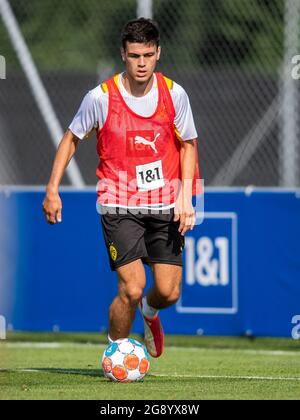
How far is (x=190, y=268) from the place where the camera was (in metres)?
11.4

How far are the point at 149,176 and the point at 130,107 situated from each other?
50 centimetres

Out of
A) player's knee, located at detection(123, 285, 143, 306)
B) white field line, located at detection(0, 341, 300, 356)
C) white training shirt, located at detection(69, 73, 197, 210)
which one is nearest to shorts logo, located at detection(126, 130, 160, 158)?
white training shirt, located at detection(69, 73, 197, 210)

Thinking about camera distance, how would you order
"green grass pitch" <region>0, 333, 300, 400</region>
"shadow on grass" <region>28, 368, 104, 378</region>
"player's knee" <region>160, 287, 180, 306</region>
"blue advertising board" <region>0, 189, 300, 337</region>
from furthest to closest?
"blue advertising board" <region>0, 189, 300, 337</region>, "player's knee" <region>160, 287, 180, 306</region>, "shadow on grass" <region>28, 368, 104, 378</region>, "green grass pitch" <region>0, 333, 300, 400</region>

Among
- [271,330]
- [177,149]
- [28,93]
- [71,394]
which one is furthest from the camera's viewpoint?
[28,93]

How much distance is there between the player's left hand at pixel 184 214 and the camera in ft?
27.1

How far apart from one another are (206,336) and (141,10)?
11.2 ft

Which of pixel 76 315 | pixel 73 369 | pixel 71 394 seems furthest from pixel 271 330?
pixel 71 394

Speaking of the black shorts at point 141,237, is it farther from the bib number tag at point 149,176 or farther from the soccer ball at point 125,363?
the soccer ball at point 125,363

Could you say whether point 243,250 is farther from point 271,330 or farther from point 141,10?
point 141,10

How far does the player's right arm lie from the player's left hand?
0.83 m

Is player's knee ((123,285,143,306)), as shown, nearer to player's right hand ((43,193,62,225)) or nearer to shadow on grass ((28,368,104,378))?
shadow on grass ((28,368,104,378))

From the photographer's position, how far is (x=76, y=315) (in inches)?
462

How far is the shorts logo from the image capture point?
8.29 m

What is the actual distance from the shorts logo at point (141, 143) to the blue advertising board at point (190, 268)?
3105 mm
